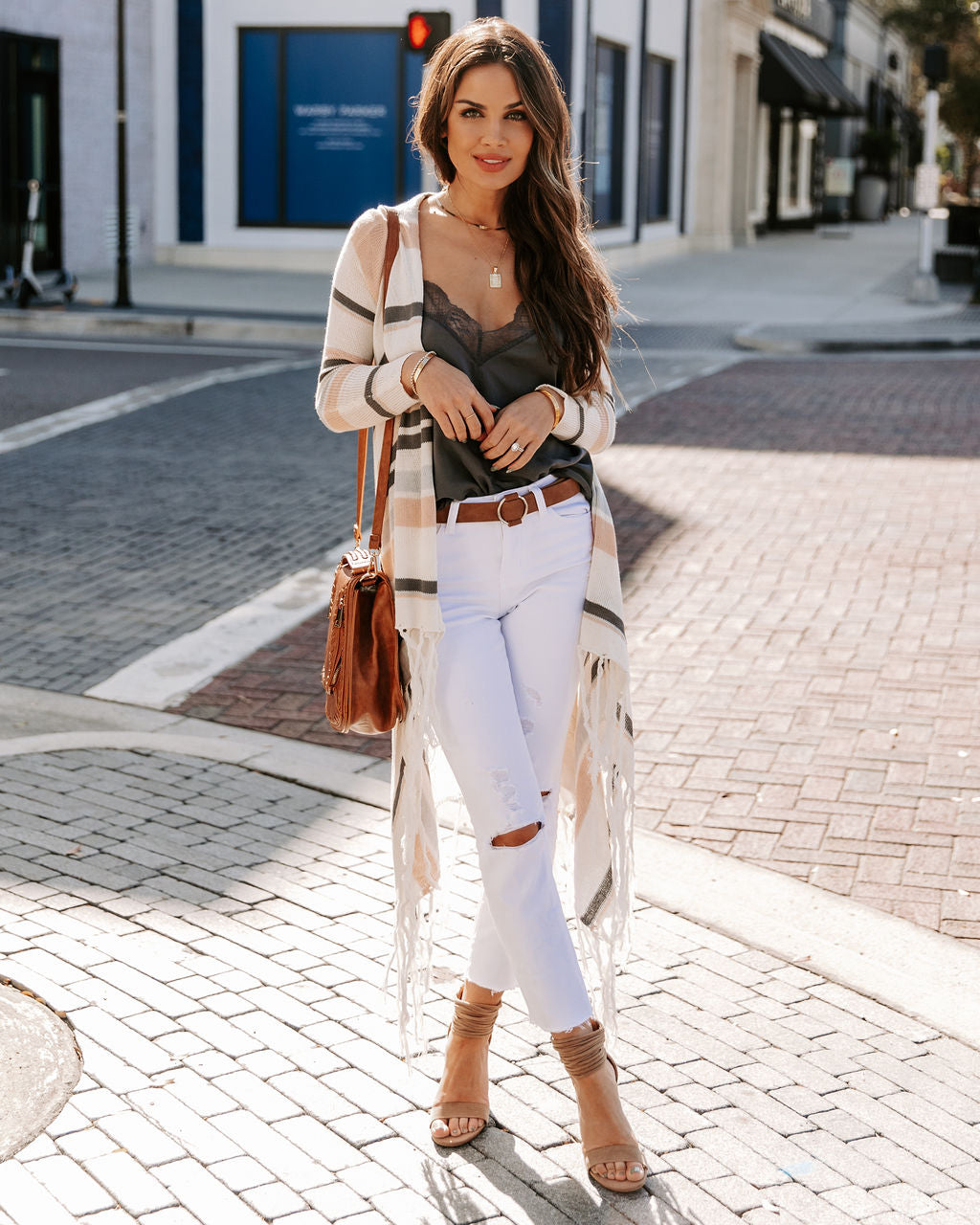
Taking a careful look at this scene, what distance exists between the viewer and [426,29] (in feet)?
46.4

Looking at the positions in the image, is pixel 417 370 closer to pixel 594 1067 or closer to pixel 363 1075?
pixel 594 1067

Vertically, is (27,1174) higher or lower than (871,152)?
lower

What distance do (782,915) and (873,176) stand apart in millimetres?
46924

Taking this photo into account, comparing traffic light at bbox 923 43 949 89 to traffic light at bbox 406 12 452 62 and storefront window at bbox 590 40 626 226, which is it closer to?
storefront window at bbox 590 40 626 226

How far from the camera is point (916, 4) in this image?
48469 millimetres

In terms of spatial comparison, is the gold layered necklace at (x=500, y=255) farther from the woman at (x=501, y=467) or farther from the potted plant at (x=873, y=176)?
the potted plant at (x=873, y=176)

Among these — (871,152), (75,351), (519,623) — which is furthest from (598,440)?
(871,152)

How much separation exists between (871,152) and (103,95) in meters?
31.3

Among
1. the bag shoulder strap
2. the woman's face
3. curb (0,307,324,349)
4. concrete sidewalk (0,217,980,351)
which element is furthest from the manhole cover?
→ curb (0,307,324,349)

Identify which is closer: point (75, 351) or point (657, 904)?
point (657, 904)

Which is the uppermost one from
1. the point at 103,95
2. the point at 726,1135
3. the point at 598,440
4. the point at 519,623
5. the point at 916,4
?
the point at 916,4

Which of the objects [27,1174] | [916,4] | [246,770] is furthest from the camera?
[916,4]

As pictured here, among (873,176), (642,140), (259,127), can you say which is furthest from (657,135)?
(873,176)

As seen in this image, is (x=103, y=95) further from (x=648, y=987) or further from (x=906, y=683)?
(x=648, y=987)
